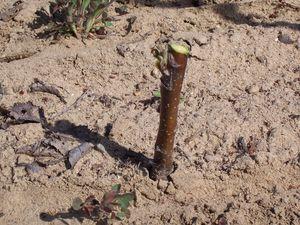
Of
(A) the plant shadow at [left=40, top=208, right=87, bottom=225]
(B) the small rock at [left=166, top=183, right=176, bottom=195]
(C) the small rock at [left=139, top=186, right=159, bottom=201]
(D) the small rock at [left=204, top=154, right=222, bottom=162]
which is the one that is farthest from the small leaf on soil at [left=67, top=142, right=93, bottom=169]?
(D) the small rock at [left=204, top=154, right=222, bottom=162]

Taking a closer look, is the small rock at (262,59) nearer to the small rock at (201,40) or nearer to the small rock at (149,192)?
the small rock at (201,40)

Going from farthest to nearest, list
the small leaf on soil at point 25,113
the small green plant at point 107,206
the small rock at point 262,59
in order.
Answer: the small rock at point 262,59, the small leaf on soil at point 25,113, the small green plant at point 107,206

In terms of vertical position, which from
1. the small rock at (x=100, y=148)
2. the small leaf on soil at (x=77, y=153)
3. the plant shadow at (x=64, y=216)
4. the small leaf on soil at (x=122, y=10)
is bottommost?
the plant shadow at (x=64, y=216)

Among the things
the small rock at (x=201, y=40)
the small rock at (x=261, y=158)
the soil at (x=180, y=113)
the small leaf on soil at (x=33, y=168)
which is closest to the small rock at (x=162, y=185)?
the soil at (x=180, y=113)

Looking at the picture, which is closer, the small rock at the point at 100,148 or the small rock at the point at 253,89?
the small rock at the point at 100,148

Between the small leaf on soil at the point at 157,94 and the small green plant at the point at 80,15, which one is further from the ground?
the small green plant at the point at 80,15

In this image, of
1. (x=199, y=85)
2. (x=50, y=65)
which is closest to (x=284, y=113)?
(x=199, y=85)

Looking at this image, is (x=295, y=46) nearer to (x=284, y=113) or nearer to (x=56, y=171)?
(x=284, y=113)

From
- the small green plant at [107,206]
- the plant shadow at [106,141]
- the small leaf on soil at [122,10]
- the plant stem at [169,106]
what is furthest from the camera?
the small leaf on soil at [122,10]
